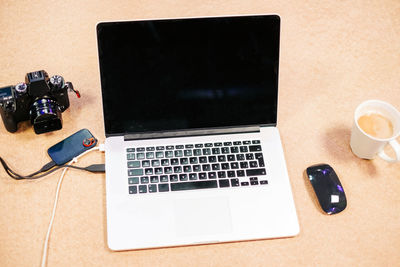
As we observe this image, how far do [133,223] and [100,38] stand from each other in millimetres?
390

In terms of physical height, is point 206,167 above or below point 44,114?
below

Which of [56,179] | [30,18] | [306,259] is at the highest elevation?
[30,18]

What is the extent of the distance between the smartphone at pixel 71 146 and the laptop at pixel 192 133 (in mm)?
65

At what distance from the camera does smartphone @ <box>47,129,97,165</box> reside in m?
0.85

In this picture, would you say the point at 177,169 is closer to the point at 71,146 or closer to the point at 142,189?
the point at 142,189

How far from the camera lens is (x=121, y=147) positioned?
0.84m

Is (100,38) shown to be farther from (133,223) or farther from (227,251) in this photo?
(227,251)

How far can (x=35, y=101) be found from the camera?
84cm

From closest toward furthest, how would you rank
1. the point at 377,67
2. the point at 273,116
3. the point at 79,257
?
1. the point at 79,257
2. the point at 273,116
3. the point at 377,67

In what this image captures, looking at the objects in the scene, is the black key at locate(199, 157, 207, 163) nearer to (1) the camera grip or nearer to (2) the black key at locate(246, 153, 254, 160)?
(2) the black key at locate(246, 153, 254, 160)

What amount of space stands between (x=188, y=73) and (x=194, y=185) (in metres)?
0.25

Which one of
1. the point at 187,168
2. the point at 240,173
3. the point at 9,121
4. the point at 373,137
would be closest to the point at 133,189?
the point at 187,168

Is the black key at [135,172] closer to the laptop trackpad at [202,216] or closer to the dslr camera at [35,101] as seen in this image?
the laptop trackpad at [202,216]

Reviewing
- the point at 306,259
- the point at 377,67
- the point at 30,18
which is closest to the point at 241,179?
the point at 306,259
